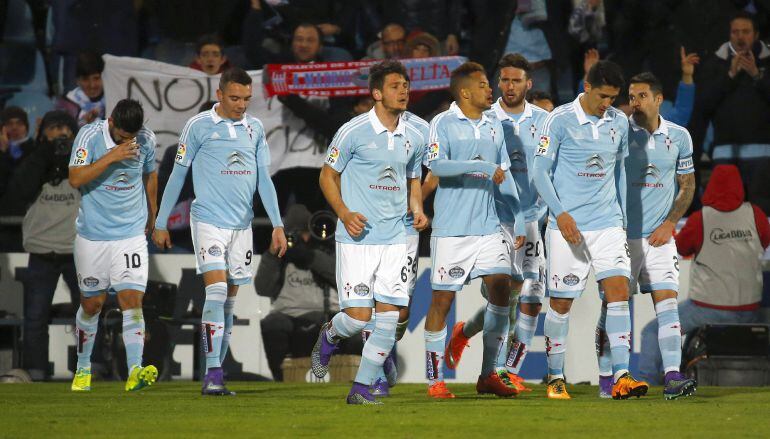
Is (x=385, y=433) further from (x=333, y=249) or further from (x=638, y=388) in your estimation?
(x=333, y=249)

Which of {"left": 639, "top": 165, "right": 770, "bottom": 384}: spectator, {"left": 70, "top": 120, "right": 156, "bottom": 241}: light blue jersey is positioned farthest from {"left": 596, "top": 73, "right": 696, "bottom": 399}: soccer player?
{"left": 70, "top": 120, "right": 156, "bottom": 241}: light blue jersey

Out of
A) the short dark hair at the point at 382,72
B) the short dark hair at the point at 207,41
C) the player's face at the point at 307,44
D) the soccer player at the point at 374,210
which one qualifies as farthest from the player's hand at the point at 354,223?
the short dark hair at the point at 207,41

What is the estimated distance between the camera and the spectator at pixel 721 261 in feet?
47.4

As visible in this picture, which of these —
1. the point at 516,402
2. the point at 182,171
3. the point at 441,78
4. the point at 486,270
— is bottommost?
the point at 516,402

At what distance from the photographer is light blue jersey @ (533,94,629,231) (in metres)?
10.9

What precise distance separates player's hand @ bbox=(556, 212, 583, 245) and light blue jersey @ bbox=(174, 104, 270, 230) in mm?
2818

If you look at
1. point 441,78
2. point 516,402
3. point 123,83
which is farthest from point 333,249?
point 516,402

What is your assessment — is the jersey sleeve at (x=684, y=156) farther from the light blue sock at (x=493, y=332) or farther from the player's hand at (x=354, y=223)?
the player's hand at (x=354, y=223)

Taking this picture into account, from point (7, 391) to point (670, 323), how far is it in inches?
229

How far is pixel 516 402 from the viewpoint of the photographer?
35.4 ft

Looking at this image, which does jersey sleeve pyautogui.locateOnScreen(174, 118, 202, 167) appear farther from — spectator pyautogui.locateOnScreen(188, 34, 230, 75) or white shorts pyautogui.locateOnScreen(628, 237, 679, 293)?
spectator pyautogui.locateOnScreen(188, 34, 230, 75)

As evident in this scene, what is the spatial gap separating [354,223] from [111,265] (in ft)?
11.2

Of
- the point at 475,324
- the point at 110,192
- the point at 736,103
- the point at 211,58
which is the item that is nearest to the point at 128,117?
the point at 110,192

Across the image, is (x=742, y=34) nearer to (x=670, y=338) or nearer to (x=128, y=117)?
(x=670, y=338)
